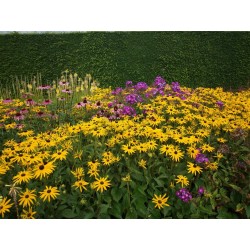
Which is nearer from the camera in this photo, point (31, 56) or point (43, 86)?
point (43, 86)

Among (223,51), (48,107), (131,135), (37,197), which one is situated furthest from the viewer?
(223,51)

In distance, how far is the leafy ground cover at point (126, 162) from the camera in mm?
2158

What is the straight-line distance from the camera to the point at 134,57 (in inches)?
149

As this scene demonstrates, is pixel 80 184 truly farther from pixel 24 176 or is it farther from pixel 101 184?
pixel 24 176

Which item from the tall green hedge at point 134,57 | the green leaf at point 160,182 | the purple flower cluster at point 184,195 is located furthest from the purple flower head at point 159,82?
the purple flower cluster at point 184,195

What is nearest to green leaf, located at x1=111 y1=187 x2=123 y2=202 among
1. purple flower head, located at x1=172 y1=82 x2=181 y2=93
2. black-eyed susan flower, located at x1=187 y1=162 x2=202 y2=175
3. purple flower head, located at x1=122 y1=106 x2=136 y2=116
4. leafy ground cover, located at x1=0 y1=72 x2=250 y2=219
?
leafy ground cover, located at x1=0 y1=72 x2=250 y2=219

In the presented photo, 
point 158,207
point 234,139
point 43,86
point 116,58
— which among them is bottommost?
point 158,207

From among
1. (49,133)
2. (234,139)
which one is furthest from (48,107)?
(234,139)

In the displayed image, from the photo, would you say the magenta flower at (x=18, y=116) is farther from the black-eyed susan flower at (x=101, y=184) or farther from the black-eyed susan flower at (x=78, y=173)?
the black-eyed susan flower at (x=101, y=184)

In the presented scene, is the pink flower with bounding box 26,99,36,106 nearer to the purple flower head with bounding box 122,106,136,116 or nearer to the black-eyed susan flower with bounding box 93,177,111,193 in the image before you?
the purple flower head with bounding box 122,106,136,116

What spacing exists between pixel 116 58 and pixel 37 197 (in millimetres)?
2205

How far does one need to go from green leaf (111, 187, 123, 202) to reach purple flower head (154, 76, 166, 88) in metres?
1.71

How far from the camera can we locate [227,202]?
7.66 feet
